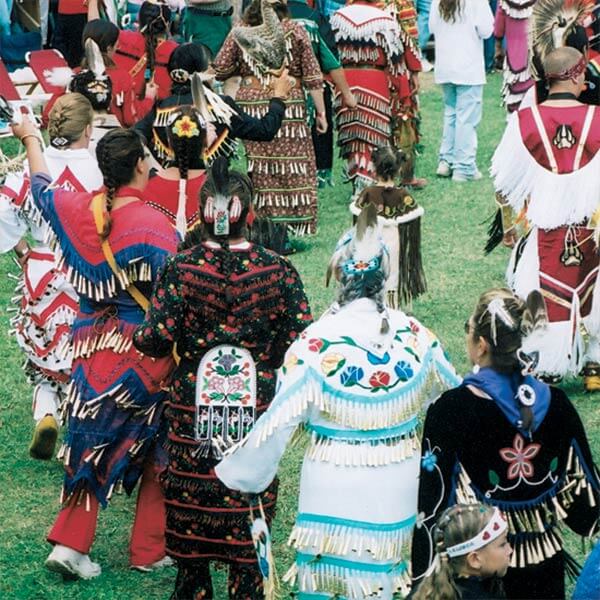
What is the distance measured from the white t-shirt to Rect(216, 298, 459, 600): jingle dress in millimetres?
7496

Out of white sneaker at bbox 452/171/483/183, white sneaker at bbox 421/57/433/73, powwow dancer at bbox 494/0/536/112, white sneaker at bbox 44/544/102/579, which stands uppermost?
powwow dancer at bbox 494/0/536/112

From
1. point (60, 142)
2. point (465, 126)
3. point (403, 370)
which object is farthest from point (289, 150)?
point (403, 370)

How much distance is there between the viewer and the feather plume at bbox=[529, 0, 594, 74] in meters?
7.45

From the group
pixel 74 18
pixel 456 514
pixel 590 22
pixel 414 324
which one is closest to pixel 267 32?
pixel 590 22

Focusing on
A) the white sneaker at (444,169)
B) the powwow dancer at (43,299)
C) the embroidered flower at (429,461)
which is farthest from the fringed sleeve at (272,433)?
the white sneaker at (444,169)

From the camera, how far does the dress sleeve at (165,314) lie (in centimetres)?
441

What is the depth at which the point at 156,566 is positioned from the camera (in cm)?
529

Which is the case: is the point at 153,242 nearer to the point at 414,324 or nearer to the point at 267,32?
the point at 414,324

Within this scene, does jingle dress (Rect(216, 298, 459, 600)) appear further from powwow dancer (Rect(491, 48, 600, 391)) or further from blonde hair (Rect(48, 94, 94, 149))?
powwow dancer (Rect(491, 48, 600, 391))

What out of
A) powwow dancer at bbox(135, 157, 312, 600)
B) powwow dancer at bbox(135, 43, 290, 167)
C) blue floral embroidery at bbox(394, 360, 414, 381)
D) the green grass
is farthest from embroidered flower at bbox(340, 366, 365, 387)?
powwow dancer at bbox(135, 43, 290, 167)

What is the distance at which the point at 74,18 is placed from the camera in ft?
41.4

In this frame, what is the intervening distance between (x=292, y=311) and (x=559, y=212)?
245cm

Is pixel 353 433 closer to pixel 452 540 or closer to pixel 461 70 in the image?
pixel 452 540

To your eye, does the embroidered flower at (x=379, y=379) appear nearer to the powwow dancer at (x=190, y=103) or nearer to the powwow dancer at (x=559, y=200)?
the powwow dancer at (x=190, y=103)
